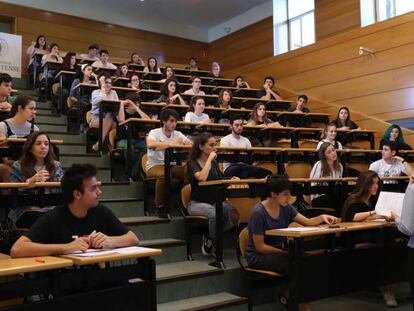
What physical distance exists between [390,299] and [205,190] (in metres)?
1.49

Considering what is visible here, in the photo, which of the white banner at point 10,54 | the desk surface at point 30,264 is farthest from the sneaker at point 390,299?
the white banner at point 10,54

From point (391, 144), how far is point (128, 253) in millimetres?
3551

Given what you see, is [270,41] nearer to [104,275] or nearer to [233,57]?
[233,57]

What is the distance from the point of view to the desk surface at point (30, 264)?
1.62 m

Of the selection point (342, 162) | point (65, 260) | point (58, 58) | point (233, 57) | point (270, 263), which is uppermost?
point (233, 57)

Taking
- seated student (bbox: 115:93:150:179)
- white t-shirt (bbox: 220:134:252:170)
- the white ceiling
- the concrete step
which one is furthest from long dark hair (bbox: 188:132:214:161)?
the white ceiling

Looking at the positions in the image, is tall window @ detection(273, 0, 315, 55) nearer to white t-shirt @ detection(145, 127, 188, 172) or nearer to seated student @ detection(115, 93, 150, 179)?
seated student @ detection(115, 93, 150, 179)

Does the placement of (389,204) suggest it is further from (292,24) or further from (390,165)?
(292,24)

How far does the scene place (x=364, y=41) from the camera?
289 inches

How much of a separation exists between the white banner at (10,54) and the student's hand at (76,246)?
6.28m

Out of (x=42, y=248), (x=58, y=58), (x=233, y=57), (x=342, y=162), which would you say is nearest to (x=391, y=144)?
(x=342, y=162)

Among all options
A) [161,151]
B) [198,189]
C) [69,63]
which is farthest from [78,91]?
[198,189]

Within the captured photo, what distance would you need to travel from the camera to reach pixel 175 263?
3305mm

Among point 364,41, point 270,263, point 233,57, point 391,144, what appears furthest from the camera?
point 233,57
